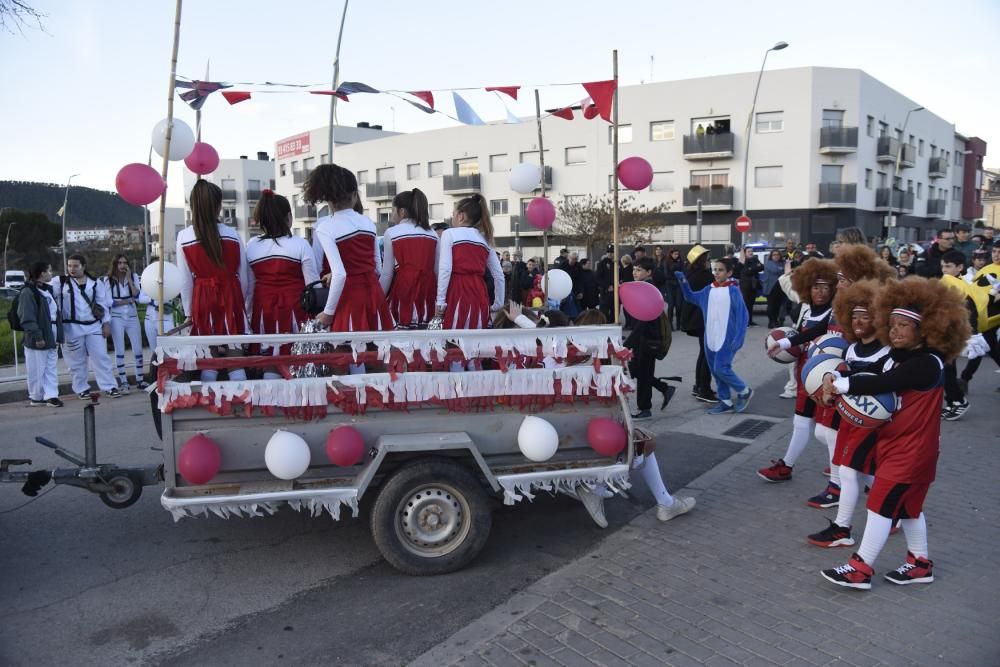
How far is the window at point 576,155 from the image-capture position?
4628cm

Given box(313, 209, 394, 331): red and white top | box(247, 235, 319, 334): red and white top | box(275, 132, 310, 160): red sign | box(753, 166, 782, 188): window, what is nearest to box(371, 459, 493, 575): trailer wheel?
box(313, 209, 394, 331): red and white top

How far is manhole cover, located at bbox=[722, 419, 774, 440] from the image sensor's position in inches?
282

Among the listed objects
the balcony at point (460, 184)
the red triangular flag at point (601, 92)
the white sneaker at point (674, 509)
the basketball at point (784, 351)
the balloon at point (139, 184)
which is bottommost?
the white sneaker at point (674, 509)

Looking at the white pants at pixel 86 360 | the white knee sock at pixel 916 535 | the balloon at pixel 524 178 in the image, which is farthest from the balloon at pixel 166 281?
the white pants at pixel 86 360

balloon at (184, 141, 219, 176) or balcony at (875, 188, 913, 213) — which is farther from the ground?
balcony at (875, 188, 913, 213)

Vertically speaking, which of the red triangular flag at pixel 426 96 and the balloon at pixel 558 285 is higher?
the red triangular flag at pixel 426 96

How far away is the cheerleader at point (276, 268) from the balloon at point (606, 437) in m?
2.03

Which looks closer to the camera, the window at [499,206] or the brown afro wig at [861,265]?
the brown afro wig at [861,265]

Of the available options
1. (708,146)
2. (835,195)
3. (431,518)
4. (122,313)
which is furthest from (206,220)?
(835,195)

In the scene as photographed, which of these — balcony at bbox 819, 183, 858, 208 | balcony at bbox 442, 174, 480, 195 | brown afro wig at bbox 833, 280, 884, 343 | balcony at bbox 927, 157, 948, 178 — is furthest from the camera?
balcony at bbox 927, 157, 948, 178

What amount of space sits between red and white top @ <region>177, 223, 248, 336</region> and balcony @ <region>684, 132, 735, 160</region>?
41.7m

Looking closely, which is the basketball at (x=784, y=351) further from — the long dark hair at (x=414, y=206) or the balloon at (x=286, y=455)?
the balloon at (x=286, y=455)

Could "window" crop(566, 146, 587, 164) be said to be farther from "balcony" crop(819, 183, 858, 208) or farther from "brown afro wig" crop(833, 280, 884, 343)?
"brown afro wig" crop(833, 280, 884, 343)

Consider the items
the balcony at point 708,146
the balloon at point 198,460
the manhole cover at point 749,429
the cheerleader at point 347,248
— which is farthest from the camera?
the balcony at point 708,146
